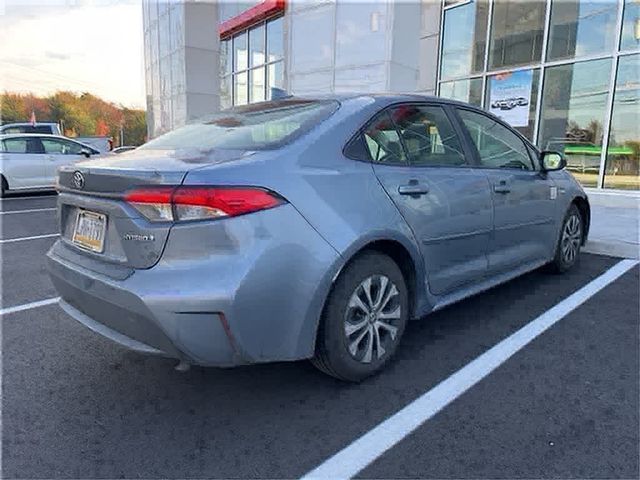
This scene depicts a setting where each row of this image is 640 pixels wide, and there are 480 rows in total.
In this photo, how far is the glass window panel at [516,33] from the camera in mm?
9945

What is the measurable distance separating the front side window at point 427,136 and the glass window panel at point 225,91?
1885cm

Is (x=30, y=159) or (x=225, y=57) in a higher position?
(x=225, y=57)

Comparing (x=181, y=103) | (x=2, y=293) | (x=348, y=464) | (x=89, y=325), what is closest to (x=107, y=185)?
(x=89, y=325)

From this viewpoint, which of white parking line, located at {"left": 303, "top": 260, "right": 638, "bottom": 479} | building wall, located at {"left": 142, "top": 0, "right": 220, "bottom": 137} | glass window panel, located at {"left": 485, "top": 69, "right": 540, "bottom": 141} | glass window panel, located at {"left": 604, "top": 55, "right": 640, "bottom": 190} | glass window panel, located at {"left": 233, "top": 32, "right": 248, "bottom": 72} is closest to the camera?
white parking line, located at {"left": 303, "top": 260, "right": 638, "bottom": 479}

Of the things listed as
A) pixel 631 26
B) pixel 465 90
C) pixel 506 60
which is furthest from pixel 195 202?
pixel 465 90

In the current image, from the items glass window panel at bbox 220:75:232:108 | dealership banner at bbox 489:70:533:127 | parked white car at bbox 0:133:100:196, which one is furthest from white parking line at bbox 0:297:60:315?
glass window panel at bbox 220:75:232:108

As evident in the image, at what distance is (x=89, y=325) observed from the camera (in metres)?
2.45

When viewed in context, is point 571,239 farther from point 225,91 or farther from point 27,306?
point 225,91

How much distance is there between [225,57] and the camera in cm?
2155

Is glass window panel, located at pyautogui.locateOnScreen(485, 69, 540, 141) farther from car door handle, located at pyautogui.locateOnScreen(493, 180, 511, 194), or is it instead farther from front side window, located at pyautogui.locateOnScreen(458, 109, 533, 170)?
car door handle, located at pyautogui.locateOnScreen(493, 180, 511, 194)

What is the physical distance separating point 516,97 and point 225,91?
47.3ft

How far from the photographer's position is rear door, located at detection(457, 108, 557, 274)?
3.50 metres

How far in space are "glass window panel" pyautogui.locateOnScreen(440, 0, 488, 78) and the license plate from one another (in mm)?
10388

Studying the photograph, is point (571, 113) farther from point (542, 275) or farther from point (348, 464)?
point (348, 464)
